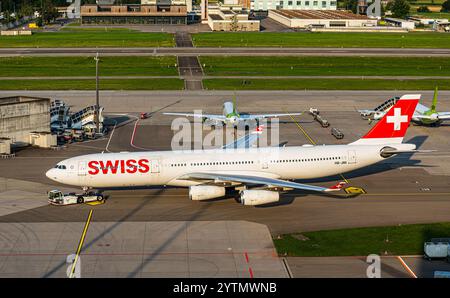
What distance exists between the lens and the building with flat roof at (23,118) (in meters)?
75.1

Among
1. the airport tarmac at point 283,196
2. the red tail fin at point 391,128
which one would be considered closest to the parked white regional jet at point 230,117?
the airport tarmac at point 283,196

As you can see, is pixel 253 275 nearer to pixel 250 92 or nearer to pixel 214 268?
pixel 214 268

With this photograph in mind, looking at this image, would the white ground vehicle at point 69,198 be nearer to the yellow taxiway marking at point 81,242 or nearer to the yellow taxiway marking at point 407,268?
the yellow taxiway marking at point 81,242

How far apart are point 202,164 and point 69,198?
1230 cm

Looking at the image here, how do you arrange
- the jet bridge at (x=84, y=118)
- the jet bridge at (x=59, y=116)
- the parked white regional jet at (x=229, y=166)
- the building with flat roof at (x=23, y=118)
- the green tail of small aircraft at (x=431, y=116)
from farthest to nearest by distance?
the green tail of small aircraft at (x=431, y=116)
the jet bridge at (x=84, y=118)
the jet bridge at (x=59, y=116)
the building with flat roof at (x=23, y=118)
the parked white regional jet at (x=229, y=166)

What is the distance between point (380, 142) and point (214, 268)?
25.3 meters

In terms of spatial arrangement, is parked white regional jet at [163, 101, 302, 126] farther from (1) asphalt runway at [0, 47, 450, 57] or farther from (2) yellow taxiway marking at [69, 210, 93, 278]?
(1) asphalt runway at [0, 47, 450, 57]

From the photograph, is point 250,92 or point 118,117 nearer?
point 118,117

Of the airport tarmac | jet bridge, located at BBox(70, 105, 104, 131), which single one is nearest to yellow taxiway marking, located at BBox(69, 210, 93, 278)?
the airport tarmac

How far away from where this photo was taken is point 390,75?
440 ft

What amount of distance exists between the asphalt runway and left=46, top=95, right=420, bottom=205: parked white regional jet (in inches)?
4297

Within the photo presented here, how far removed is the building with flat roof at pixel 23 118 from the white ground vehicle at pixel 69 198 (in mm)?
24866
